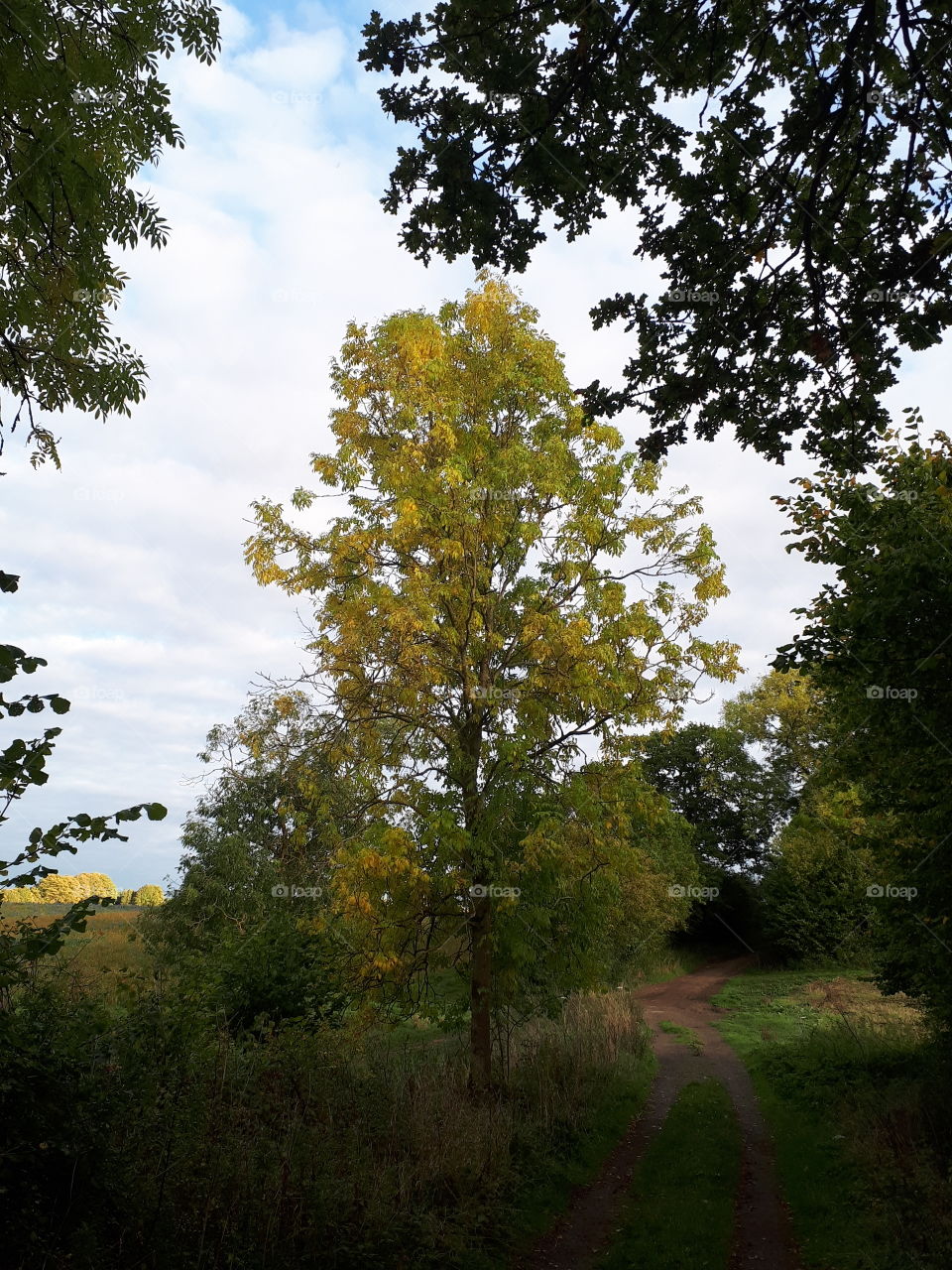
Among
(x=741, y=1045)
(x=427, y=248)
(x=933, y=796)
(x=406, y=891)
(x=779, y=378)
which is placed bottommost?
(x=741, y=1045)

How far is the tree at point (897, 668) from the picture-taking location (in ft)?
27.4

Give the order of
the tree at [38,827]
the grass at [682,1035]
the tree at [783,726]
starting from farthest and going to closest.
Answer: the tree at [783,726] < the grass at [682,1035] < the tree at [38,827]

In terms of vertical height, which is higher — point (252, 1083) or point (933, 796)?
point (933, 796)

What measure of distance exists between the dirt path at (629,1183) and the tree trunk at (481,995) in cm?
181

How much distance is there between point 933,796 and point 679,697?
333 cm

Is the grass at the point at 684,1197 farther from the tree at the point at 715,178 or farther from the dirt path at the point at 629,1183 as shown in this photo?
the tree at the point at 715,178

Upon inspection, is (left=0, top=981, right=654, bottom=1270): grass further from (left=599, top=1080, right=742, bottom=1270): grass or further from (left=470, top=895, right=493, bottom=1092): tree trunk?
(left=599, top=1080, right=742, bottom=1270): grass

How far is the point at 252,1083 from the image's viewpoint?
646 cm

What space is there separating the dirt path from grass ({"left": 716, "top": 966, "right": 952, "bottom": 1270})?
262mm

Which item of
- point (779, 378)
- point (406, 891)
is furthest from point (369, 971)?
point (779, 378)

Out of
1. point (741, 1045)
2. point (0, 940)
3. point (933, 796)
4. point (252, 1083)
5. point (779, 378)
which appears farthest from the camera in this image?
point (741, 1045)

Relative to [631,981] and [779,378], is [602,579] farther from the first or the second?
[631,981]

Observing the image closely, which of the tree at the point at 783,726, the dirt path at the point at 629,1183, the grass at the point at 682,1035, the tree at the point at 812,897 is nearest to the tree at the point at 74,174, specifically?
the dirt path at the point at 629,1183

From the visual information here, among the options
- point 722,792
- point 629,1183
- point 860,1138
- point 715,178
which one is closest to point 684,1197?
point 629,1183
